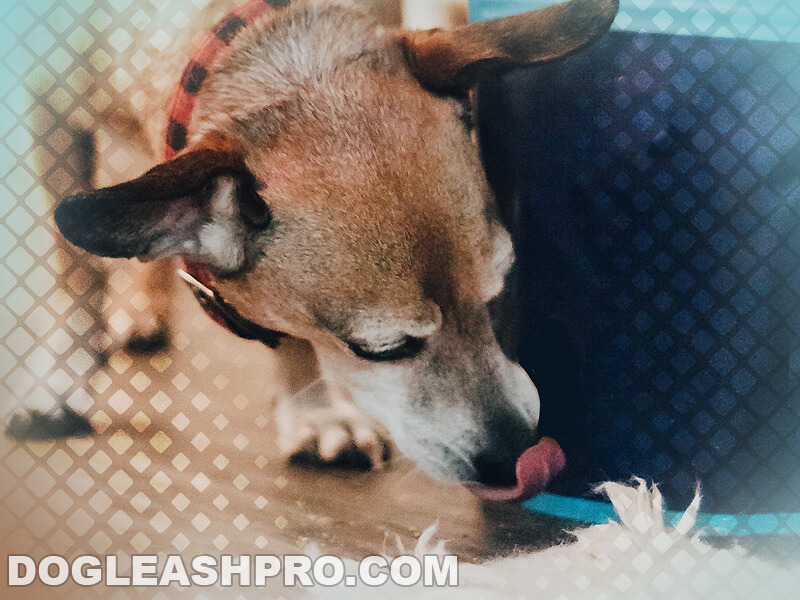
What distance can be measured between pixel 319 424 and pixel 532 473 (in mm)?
653

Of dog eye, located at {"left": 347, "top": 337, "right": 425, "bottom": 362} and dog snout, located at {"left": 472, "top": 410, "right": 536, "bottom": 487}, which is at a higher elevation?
dog eye, located at {"left": 347, "top": 337, "right": 425, "bottom": 362}

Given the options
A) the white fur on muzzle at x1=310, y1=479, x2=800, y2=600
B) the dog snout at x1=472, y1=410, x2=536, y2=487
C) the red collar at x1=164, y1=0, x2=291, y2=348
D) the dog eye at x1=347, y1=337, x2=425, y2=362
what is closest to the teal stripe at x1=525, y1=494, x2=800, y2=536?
the white fur on muzzle at x1=310, y1=479, x2=800, y2=600

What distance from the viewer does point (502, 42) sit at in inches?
62.5

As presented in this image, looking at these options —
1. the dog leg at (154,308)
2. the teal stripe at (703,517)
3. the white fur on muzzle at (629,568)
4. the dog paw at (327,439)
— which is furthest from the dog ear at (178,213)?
the teal stripe at (703,517)

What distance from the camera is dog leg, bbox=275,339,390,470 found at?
180cm

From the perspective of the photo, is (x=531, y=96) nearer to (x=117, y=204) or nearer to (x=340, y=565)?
(x=117, y=204)

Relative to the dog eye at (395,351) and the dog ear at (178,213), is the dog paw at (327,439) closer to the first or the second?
the dog eye at (395,351)

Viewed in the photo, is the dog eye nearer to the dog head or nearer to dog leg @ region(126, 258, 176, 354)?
the dog head

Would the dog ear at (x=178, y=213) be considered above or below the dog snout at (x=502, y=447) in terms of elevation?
above

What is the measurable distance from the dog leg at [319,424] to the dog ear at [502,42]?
0.89 m

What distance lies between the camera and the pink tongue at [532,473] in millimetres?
1761

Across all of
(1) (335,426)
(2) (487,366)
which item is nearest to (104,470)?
(1) (335,426)

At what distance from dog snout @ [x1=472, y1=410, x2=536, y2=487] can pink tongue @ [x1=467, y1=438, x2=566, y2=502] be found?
37mm
